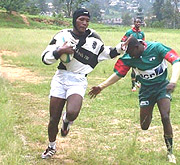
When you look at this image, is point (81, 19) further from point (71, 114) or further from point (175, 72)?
point (175, 72)

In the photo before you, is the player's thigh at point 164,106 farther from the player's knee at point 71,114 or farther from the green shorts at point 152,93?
the player's knee at point 71,114

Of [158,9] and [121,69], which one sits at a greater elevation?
[121,69]

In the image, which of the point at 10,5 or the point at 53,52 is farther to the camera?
the point at 10,5

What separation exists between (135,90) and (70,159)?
20.9 ft

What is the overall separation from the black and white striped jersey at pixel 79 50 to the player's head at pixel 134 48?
0.49 meters

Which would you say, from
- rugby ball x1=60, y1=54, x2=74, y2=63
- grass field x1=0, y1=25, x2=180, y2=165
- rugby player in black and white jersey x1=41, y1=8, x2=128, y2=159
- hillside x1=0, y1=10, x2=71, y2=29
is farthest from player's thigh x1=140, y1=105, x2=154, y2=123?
hillside x1=0, y1=10, x2=71, y2=29

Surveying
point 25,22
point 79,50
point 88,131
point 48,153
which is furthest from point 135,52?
point 25,22

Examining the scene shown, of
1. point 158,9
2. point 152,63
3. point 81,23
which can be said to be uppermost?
point 81,23

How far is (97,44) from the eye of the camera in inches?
228

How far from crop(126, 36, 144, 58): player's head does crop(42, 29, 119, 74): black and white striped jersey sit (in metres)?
0.49

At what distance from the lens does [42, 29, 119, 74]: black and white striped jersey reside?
5.55 m

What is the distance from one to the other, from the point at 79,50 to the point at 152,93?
110 cm

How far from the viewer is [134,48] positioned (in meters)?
5.49

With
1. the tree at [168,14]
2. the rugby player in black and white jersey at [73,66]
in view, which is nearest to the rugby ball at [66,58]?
the rugby player in black and white jersey at [73,66]
